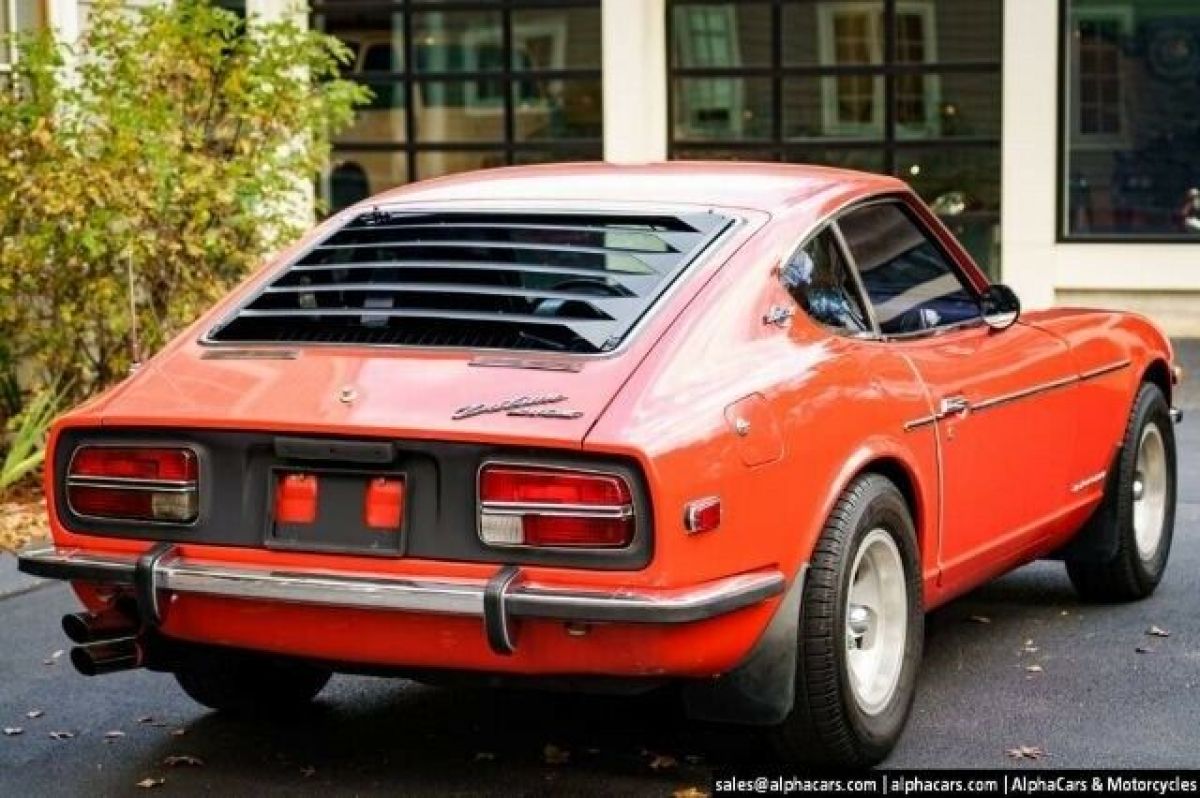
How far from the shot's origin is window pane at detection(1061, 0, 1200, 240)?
16281 millimetres

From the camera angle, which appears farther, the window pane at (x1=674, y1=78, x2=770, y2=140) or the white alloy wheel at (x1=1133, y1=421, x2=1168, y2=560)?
the window pane at (x1=674, y1=78, x2=770, y2=140)

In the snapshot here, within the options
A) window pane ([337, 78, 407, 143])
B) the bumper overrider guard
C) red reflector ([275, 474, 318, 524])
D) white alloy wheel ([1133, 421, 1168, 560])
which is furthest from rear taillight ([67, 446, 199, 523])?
window pane ([337, 78, 407, 143])

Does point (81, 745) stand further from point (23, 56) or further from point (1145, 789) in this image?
point (23, 56)

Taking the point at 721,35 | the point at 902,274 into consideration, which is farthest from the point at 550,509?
the point at 721,35

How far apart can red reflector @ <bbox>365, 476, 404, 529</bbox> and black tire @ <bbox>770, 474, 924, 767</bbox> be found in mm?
1006

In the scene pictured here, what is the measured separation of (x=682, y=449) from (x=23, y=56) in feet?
24.0

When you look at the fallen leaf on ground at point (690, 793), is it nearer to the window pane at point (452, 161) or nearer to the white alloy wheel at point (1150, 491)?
the white alloy wheel at point (1150, 491)

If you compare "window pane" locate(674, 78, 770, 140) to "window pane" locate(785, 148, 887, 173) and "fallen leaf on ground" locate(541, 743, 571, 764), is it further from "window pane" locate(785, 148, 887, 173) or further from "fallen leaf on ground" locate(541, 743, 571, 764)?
"fallen leaf on ground" locate(541, 743, 571, 764)

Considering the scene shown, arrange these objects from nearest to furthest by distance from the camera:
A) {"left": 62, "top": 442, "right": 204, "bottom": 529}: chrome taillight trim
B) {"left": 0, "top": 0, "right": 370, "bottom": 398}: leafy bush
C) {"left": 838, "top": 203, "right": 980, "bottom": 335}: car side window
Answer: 1. {"left": 62, "top": 442, "right": 204, "bottom": 529}: chrome taillight trim
2. {"left": 838, "top": 203, "right": 980, "bottom": 335}: car side window
3. {"left": 0, "top": 0, "right": 370, "bottom": 398}: leafy bush

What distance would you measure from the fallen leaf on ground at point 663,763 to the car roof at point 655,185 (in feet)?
4.95

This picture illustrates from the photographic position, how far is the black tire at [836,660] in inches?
202

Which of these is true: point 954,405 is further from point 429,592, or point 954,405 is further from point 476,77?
point 476,77

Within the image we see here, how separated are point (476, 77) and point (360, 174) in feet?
4.36

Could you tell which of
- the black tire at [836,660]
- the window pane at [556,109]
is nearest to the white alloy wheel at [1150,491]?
the black tire at [836,660]
